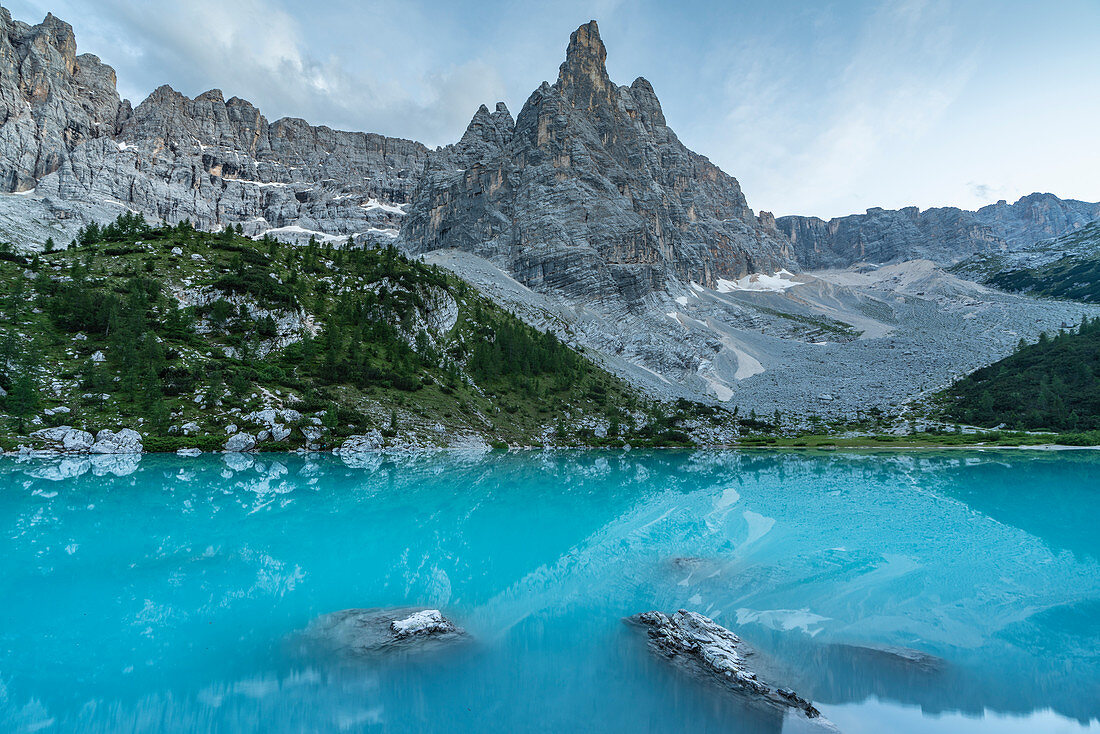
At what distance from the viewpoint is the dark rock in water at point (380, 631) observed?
1245cm

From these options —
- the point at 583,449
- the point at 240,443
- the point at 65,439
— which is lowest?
the point at 583,449

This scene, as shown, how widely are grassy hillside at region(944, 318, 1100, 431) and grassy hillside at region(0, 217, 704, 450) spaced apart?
60.1m

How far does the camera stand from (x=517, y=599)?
1642cm

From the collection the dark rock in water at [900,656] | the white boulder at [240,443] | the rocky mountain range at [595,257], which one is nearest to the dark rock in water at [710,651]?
the dark rock in water at [900,656]

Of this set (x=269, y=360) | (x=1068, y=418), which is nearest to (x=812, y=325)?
(x=1068, y=418)

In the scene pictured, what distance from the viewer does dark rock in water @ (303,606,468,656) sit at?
12.4m

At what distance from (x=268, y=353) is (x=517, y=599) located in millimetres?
59247

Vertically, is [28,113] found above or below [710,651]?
above

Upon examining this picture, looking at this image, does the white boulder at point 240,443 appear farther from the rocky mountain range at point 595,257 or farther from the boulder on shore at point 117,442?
the rocky mountain range at point 595,257

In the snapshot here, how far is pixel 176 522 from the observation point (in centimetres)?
2320

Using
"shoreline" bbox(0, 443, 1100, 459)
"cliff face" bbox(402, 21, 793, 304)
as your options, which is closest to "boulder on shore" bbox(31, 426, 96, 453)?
"shoreline" bbox(0, 443, 1100, 459)

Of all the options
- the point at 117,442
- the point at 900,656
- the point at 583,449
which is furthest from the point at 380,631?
the point at 583,449

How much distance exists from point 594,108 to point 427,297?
478 feet

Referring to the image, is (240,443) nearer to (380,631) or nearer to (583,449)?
(583,449)
